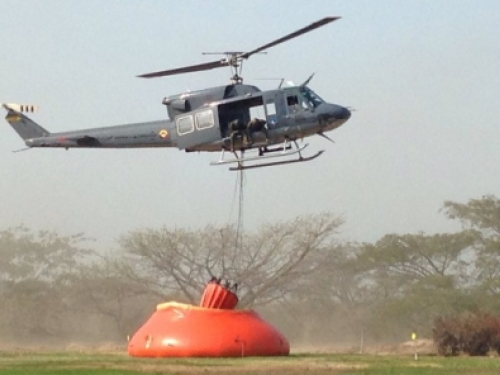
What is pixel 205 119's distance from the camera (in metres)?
35.6

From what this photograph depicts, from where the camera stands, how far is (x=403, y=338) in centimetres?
5978

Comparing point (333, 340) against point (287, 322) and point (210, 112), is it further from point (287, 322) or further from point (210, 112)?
point (210, 112)

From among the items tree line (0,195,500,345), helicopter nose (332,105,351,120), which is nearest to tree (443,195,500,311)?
tree line (0,195,500,345)

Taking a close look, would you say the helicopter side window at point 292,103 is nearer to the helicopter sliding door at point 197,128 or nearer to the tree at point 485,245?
the helicopter sliding door at point 197,128

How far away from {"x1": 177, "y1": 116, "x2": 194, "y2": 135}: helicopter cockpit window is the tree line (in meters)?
25.5

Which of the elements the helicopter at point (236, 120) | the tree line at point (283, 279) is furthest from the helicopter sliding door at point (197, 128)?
the tree line at point (283, 279)

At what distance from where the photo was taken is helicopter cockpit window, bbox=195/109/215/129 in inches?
1398

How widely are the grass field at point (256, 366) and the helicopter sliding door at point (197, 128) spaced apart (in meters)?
7.37

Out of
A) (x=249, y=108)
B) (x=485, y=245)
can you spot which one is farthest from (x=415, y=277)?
(x=249, y=108)

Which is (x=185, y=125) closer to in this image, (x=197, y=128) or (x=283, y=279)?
(x=197, y=128)

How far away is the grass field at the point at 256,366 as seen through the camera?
27781 millimetres

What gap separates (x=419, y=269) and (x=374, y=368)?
1368 inches

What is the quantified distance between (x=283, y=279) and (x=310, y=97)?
30687mm

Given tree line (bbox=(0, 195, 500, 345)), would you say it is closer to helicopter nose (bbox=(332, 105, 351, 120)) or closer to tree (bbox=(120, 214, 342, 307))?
tree (bbox=(120, 214, 342, 307))
